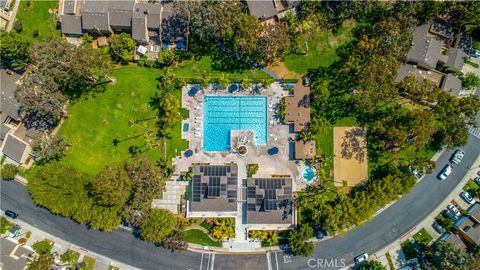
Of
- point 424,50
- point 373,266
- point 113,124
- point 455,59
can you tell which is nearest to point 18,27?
point 113,124

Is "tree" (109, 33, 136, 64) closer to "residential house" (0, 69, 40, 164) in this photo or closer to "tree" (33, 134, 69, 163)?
"tree" (33, 134, 69, 163)

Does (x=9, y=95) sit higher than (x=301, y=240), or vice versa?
(x=9, y=95)

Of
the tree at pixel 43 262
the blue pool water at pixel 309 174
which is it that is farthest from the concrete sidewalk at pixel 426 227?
the tree at pixel 43 262

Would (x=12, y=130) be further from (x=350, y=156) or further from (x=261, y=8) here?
(x=350, y=156)

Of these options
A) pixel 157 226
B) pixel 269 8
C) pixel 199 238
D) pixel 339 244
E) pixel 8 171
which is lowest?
pixel 339 244

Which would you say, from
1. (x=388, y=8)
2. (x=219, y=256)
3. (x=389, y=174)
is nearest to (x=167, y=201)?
(x=219, y=256)

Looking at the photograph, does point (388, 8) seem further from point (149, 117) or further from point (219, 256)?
point (219, 256)
